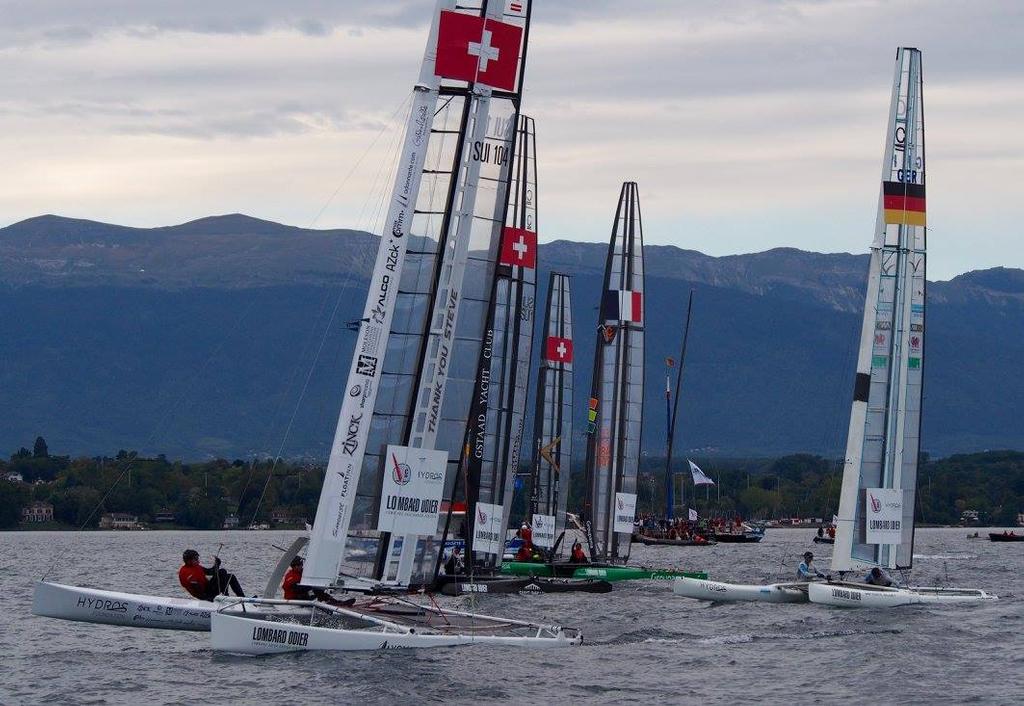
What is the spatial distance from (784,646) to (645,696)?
6.98m

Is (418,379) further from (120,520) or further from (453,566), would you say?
(120,520)

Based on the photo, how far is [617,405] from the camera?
54125 mm

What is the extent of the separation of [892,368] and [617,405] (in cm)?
1467

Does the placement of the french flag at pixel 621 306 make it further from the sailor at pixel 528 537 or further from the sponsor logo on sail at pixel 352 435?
the sponsor logo on sail at pixel 352 435

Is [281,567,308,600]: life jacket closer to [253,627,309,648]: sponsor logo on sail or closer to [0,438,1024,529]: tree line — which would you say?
[253,627,309,648]: sponsor logo on sail

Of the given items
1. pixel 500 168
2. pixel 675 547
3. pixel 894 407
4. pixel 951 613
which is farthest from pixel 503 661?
pixel 675 547

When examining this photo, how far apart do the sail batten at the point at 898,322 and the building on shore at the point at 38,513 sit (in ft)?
340

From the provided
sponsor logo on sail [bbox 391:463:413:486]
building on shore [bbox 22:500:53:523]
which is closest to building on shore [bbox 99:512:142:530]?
building on shore [bbox 22:500:53:523]

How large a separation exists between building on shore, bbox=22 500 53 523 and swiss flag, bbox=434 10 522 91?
112543 mm

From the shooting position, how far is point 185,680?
2530 cm

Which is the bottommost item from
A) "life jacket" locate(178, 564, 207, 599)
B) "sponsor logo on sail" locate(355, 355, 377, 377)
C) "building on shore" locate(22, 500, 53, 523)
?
"life jacket" locate(178, 564, 207, 599)

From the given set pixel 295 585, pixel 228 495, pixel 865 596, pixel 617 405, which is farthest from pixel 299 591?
pixel 228 495

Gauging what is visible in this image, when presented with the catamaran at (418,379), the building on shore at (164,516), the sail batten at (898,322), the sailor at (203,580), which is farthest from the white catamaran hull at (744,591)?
the building on shore at (164,516)

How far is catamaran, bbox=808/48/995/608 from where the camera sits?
3925 cm
